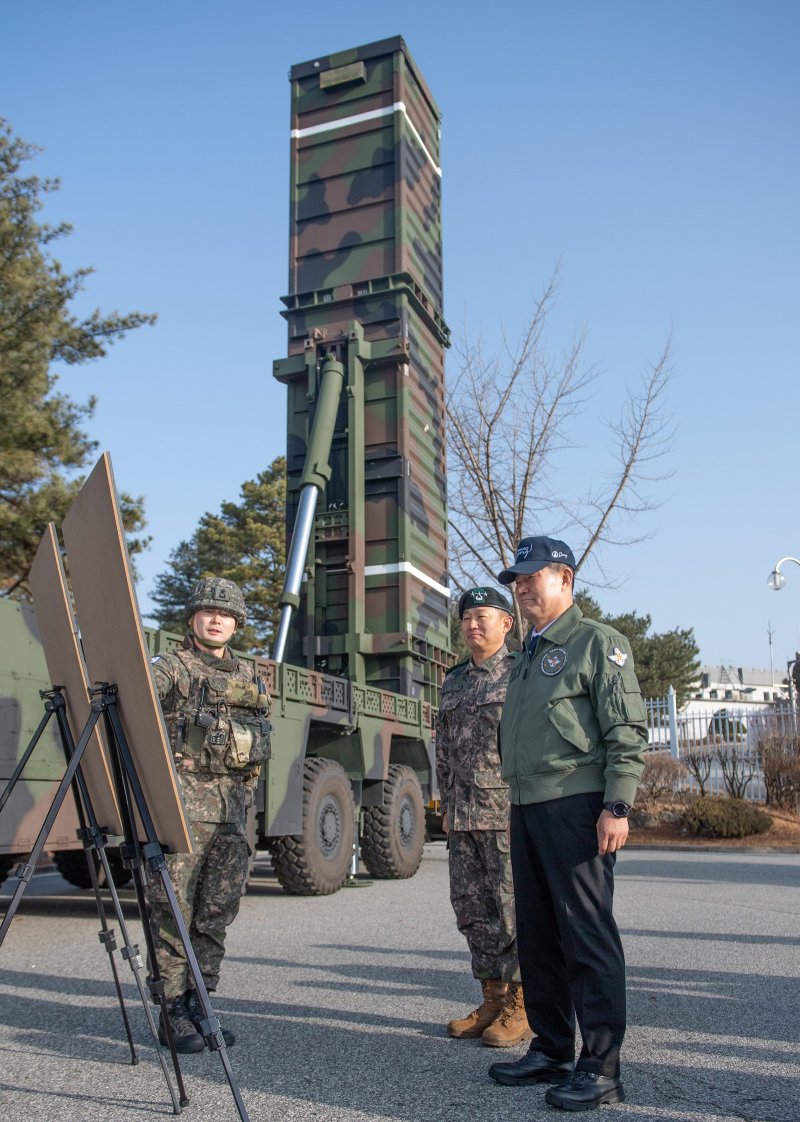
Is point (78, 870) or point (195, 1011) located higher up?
point (78, 870)

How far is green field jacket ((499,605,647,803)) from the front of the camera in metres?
3.12

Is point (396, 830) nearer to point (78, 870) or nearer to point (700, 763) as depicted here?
point (78, 870)

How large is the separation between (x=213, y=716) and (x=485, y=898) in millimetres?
1235

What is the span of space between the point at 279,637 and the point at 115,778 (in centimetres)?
748

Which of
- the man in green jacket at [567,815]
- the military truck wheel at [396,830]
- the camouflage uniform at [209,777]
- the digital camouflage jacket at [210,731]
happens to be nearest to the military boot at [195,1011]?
the camouflage uniform at [209,777]

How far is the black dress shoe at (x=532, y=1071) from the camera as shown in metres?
3.16

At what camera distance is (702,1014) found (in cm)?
407

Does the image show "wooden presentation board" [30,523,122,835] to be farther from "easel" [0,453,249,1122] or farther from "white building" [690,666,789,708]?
"white building" [690,666,789,708]

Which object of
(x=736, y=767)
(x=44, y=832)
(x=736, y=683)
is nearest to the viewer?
(x=44, y=832)

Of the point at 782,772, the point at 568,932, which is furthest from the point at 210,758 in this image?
the point at 782,772

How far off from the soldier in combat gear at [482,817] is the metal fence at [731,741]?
44.5 ft

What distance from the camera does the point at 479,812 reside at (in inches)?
160

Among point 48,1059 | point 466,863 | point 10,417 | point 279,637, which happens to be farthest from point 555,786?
point 10,417

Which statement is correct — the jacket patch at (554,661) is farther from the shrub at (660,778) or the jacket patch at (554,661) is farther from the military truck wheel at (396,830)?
the shrub at (660,778)
